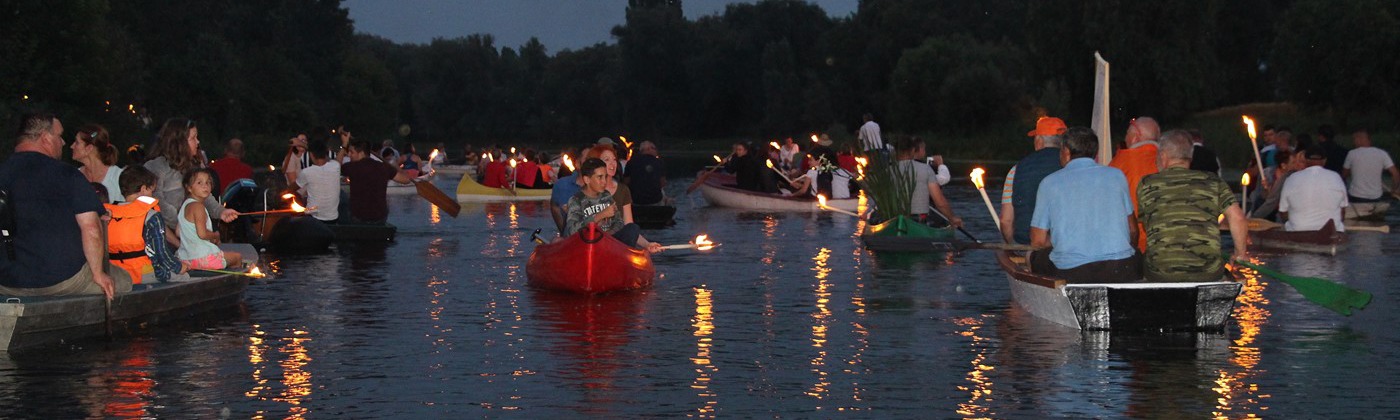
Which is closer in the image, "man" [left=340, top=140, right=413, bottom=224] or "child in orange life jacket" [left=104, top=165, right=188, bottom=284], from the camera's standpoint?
"child in orange life jacket" [left=104, top=165, right=188, bottom=284]

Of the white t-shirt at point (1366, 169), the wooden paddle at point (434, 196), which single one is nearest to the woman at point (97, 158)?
the wooden paddle at point (434, 196)

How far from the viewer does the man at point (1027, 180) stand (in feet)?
48.6

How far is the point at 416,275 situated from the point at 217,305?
4225 mm

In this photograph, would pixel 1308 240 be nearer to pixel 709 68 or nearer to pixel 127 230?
pixel 127 230

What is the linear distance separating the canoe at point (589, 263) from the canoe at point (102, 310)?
2.77 metres

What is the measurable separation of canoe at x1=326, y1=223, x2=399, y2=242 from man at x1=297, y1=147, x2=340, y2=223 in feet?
0.83

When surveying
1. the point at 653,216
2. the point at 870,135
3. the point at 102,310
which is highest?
the point at 870,135

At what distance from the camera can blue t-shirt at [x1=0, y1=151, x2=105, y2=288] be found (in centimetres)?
1184

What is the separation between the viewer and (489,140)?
137375 millimetres

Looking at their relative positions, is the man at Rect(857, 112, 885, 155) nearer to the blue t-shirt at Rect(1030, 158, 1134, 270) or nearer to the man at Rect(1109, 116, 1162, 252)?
the man at Rect(1109, 116, 1162, 252)

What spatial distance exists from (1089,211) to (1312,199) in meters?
9.04

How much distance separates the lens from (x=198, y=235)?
49.2 ft

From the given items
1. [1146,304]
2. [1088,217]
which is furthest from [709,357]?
[1146,304]

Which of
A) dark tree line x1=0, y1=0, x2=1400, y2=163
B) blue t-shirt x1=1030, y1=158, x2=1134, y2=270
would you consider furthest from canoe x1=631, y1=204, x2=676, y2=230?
dark tree line x1=0, y1=0, x2=1400, y2=163
